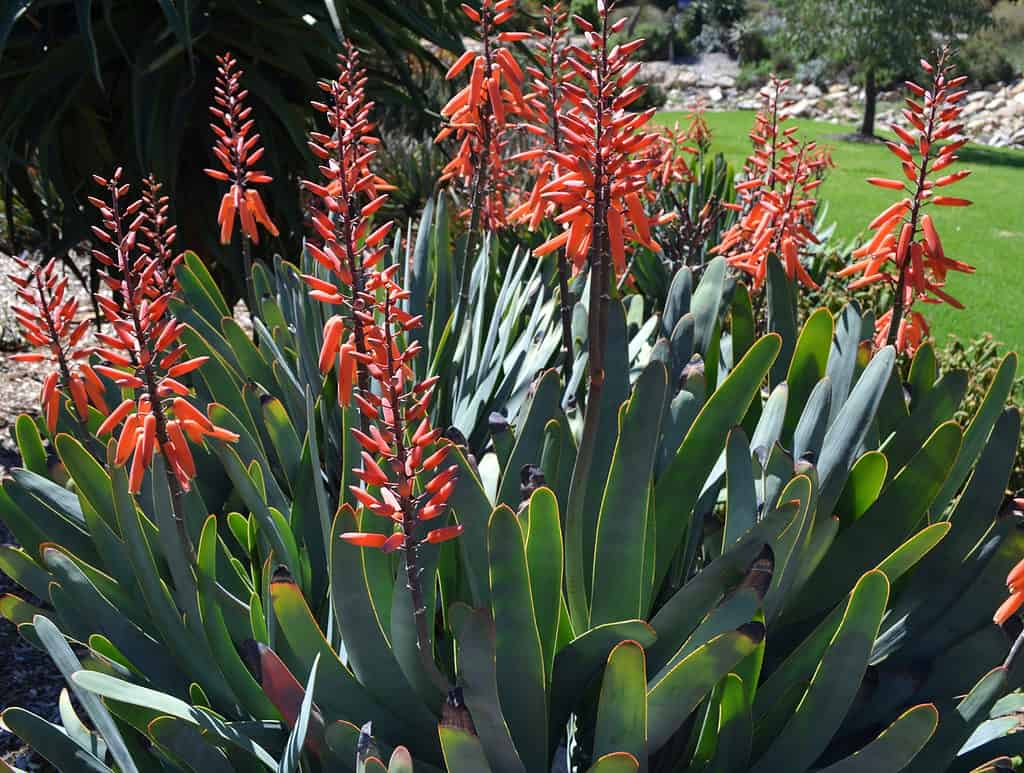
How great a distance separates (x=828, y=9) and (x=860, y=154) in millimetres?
5160

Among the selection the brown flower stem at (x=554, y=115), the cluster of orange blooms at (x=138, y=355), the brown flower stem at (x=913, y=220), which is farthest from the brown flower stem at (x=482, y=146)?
the brown flower stem at (x=913, y=220)

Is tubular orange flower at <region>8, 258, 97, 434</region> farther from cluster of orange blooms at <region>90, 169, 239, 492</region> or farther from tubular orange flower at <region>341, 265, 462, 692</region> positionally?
tubular orange flower at <region>341, 265, 462, 692</region>

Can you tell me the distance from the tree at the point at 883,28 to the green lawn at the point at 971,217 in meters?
1.55

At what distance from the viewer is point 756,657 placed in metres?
1.46

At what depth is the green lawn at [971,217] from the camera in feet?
25.4

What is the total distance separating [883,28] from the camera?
755 inches

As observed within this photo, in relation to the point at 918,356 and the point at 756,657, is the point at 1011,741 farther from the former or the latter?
the point at 918,356

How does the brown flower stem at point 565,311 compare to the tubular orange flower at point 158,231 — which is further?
the brown flower stem at point 565,311

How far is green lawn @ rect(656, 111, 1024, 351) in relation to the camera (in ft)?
25.4

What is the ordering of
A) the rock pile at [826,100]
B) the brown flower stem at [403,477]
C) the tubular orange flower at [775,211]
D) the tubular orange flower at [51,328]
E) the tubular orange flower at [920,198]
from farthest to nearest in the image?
the rock pile at [826,100] < the tubular orange flower at [775,211] < the tubular orange flower at [920,198] < the tubular orange flower at [51,328] < the brown flower stem at [403,477]

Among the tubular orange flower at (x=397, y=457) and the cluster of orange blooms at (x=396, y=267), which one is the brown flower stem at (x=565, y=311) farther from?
the tubular orange flower at (x=397, y=457)

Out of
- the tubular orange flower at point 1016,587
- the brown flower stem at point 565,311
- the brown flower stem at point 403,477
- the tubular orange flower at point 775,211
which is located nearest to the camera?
the brown flower stem at point 403,477

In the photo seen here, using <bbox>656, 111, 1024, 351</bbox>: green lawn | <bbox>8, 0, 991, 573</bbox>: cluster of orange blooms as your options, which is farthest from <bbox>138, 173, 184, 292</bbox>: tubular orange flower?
<bbox>656, 111, 1024, 351</bbox>: green lawn

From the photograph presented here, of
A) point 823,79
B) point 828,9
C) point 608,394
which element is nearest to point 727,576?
point 608,394
